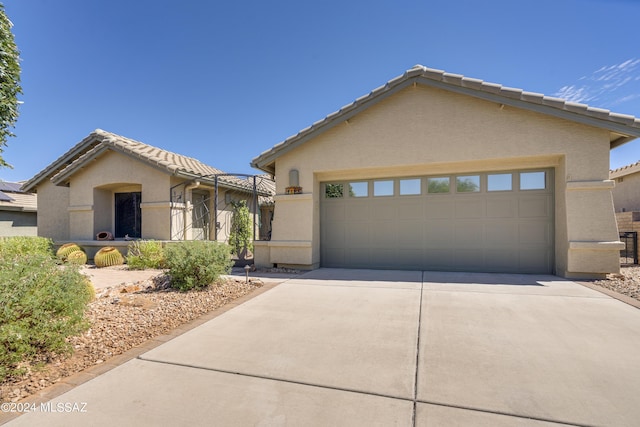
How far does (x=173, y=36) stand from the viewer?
1156 cm

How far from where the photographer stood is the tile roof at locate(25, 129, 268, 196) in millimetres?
11086

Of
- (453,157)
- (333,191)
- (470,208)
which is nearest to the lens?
(453,157)

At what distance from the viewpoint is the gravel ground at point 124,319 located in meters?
2.92

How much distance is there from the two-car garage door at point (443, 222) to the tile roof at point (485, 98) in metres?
1.54

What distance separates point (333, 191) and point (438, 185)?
3.21 meters

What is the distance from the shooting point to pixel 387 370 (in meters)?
3.04

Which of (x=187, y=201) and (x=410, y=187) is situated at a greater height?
(x=410, y=187)

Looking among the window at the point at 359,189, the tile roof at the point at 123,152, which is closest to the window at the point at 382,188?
the window at the point at 359,189

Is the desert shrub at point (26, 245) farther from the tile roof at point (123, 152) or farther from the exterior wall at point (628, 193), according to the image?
the exterior wall at point (628, 193)

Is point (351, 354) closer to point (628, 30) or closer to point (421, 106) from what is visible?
point (421, 106)

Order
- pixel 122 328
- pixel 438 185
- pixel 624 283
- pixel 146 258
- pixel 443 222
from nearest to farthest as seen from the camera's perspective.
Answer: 1. pixel 122 328
2. pixel 624 283
3. pixel 443 222
4. pixel 438 185
5. pixel 146 258

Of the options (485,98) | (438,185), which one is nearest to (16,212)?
(438,185)

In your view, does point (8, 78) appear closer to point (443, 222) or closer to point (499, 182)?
point (443, 222)

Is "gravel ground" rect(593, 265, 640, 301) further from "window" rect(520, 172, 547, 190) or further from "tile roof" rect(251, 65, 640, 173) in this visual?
"tile roof" rect(251, 65, 640, 173)
